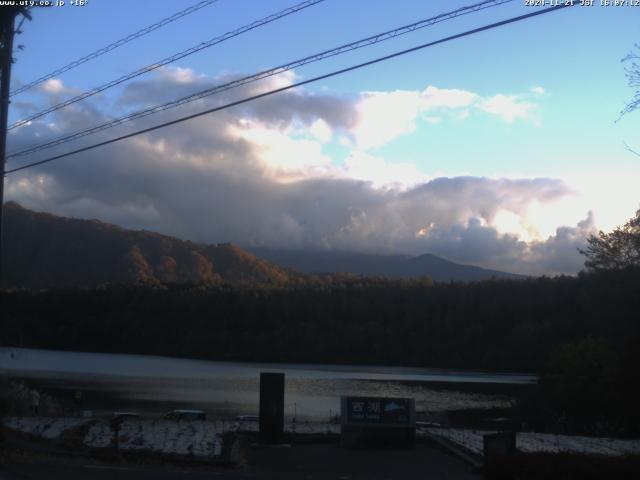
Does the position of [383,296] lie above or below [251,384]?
above

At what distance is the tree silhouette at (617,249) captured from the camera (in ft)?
158

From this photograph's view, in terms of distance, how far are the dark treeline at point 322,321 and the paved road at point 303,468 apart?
6732cm

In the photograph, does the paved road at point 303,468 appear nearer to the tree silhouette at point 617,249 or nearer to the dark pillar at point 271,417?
the dark pillar at point 271,417

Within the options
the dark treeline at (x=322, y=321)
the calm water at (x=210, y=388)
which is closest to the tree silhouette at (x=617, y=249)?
the calm water at (x=210, y=388)

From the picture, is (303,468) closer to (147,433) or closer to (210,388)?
(147,433)

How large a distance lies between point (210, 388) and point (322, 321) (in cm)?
6656

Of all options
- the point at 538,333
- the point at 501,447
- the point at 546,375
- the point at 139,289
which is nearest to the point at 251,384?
the point at 546,375

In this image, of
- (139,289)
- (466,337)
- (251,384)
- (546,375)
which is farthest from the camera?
(139,289)

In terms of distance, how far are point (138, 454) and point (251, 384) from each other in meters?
55.5

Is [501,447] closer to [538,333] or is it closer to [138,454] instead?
[138,454]

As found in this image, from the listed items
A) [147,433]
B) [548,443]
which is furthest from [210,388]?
[548,443]

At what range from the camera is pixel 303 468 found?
56.9ft

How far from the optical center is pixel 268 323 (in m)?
136

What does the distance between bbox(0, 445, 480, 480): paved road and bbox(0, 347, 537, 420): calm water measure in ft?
76.9
